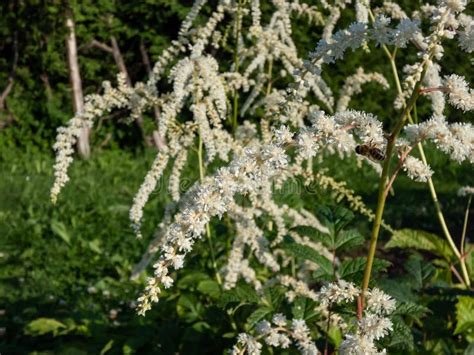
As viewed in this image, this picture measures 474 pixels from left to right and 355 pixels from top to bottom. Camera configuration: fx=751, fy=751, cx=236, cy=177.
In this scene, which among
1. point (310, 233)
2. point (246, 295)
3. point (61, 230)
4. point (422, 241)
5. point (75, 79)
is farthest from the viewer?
point (75, 79)

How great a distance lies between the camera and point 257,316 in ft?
9.16

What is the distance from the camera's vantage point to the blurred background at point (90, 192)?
4008 mm

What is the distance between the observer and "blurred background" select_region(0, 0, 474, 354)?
4008mm

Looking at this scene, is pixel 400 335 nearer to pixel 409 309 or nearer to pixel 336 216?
pixel 409 309

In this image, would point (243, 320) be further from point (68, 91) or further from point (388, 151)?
point (68, 91)

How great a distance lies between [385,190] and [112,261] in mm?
5181

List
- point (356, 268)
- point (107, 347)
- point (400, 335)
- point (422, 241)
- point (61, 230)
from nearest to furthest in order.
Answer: point (400, 335) → point (356, 268) → point (107, 347) → point (422, 241) → point (61, 230)

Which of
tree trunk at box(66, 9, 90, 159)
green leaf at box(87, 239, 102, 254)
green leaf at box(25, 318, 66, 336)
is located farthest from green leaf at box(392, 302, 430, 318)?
tree trunk at box(66, 9, 90, 159)

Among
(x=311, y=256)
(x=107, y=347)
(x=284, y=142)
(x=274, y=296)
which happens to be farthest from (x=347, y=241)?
→ (x=107, y=347)

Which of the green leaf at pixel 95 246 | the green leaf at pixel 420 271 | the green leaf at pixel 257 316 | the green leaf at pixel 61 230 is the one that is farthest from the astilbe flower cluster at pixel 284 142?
the green leaf at pixel 61 230

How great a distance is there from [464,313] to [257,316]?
80 cm

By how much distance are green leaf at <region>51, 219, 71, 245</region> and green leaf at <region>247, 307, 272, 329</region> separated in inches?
178

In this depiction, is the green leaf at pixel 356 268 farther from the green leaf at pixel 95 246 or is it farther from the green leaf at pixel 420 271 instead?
the green leaf at pixel 95 246

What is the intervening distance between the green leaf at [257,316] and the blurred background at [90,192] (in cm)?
67
